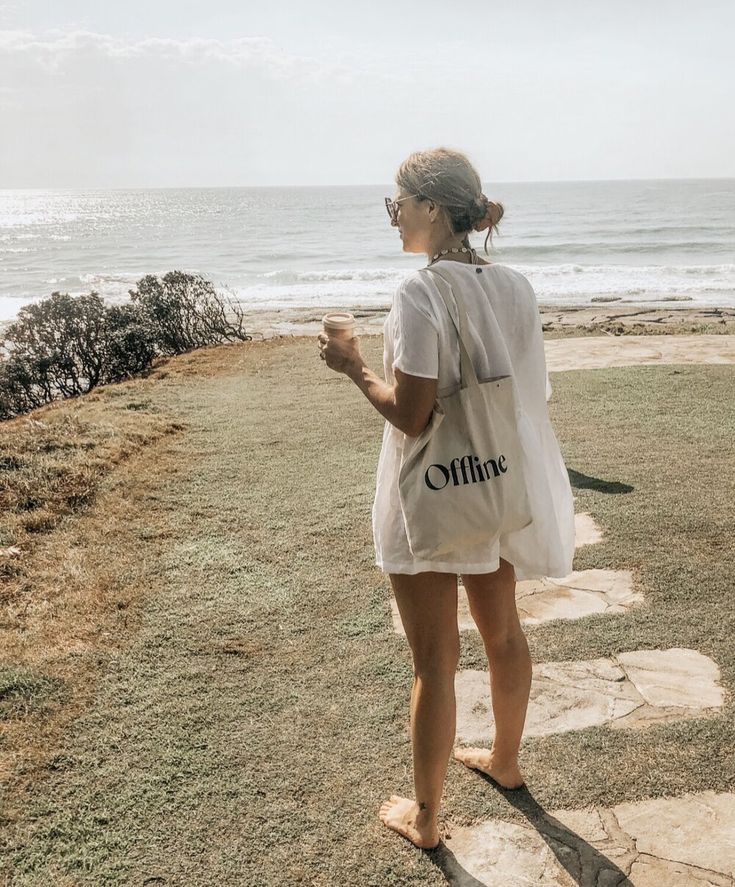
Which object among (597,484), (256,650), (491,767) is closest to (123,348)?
(597,484)

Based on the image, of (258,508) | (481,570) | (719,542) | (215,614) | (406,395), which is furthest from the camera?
(258,508)

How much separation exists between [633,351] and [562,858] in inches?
329

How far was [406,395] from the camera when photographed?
67.6 inches

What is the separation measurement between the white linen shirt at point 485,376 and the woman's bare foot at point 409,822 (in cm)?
73

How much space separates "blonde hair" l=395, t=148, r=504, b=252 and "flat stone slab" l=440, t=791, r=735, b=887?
5.25 feet

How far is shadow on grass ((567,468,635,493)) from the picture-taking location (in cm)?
490

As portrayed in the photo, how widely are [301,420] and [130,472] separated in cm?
194

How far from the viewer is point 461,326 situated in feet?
5.76

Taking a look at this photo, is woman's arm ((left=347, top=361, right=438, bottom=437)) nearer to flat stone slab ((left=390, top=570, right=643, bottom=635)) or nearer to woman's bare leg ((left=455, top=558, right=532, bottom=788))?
woman's bare leg ((left=455, top=558, right=532, bottom=788))

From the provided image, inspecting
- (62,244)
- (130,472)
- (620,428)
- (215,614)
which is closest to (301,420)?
(130,472)

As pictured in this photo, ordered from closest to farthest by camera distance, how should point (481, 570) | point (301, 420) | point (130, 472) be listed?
point (481, 570)
point (130, 472)
point (301, 420)

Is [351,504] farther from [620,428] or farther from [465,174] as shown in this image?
[465,174]

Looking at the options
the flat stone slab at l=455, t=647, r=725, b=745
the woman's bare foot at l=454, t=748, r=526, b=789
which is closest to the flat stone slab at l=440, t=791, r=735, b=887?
the woman's bare foot at l=454, t=748, r=526, b=789

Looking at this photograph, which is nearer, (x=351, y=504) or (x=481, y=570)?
(x=481, y=570)
